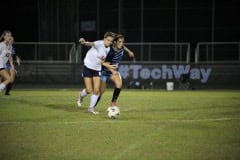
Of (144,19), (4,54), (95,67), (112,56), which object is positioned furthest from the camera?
(144,19)

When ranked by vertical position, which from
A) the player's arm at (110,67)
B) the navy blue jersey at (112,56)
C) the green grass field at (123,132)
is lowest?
the green grass field at (123,132)

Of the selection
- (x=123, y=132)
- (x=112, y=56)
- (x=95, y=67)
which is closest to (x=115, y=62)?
(x=112, y=56)

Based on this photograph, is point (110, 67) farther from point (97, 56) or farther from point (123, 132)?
point (123, 132)

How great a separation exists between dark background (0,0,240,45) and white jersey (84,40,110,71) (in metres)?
19.3

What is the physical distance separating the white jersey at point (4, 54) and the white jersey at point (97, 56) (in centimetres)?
471

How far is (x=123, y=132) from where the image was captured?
452 inches

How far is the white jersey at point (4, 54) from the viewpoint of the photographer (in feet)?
62.8

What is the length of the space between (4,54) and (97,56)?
5.46 m

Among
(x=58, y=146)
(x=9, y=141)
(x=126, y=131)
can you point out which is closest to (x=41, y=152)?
(x=58, y=146)

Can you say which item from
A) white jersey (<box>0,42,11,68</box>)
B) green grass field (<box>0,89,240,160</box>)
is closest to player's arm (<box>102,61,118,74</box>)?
green grass field (<box>0,89,240,160</box>)

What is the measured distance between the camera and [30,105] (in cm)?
1708

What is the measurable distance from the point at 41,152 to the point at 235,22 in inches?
1093

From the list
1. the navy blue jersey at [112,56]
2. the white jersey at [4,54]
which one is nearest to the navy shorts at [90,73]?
the navy blue jersey at [112,56]

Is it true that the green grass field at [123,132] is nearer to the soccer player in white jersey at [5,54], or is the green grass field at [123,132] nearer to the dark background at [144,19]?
the soccer player in white jersey at [5,54]
